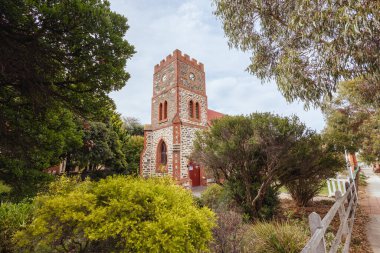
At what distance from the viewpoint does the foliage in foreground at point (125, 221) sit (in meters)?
2.77

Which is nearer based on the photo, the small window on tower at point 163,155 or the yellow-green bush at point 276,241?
the yellow-green bush at point 276,241

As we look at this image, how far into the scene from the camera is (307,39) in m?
5.25

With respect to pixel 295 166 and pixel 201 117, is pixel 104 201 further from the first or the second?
pixel 201 117

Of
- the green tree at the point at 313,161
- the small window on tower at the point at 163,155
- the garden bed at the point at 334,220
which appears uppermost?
the small window on tower at the point at 163,155

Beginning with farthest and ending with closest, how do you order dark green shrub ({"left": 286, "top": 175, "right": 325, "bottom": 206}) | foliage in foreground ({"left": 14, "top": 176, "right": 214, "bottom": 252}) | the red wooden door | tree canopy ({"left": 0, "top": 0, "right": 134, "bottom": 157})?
the red wooden door < dark green shrub ({"left": 286, "top": 175, "right": 325, "bottom": 206}) < tree canopy ({"left": 0, "top": 0, "right": 134, "bottom": 157}) < foliage in foreground ({"left": 14, "top": 176, "right": 214, "bottom": 252})

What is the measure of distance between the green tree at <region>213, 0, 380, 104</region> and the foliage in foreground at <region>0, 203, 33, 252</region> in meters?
7.39

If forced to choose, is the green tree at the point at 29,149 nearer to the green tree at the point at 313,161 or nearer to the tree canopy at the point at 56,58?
the tree canopy at the point at 56,58

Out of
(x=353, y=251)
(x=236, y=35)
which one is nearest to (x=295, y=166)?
(x=353, y=251)

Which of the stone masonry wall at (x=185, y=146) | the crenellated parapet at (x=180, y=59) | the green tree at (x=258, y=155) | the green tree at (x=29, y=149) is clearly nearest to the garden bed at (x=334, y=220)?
the green tree at (x=258, y=155)

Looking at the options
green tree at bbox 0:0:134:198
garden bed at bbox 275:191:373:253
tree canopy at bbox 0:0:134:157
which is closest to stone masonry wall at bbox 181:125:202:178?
garden bed at bbox 275:191:373:253

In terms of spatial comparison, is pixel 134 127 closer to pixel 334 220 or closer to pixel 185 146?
pixel 185 146

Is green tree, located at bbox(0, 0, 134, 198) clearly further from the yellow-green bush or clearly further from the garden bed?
the garden bed

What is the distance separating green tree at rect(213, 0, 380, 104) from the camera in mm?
3713

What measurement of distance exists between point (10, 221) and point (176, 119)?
12756 mm
